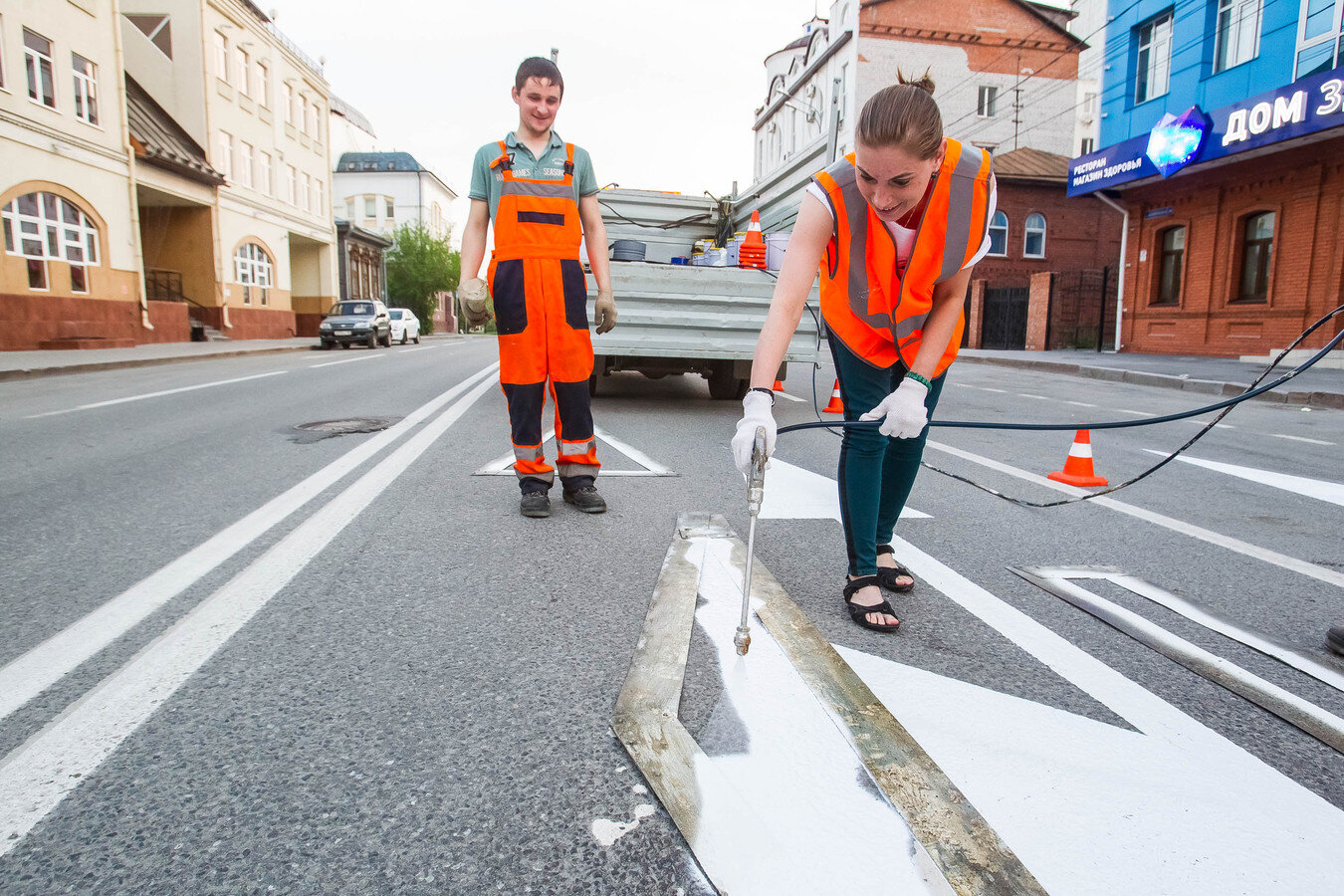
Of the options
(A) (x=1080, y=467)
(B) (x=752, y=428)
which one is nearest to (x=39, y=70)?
(A) (x=1080, y=467)

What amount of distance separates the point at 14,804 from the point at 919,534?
3196 mm

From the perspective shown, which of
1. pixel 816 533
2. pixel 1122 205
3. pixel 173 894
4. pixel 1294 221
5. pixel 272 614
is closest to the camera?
pixel 173 894

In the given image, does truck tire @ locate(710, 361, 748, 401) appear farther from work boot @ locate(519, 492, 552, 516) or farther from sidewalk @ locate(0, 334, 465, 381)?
sidewalk @ locate(0, 334, 465, 381)

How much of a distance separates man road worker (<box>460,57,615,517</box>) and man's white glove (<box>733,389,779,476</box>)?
1.85 m

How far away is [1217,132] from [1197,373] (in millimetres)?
6102

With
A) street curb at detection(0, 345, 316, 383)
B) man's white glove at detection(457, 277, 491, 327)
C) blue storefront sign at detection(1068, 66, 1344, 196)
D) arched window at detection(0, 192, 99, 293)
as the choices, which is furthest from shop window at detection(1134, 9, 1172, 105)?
arched window at detection(0, 192, 99, 293)

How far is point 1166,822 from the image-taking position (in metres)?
1.59

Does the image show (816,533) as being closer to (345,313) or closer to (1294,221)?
(1294,221)

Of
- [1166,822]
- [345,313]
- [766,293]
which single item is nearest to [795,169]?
[766,293]

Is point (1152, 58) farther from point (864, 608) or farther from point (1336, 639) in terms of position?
point (864, 608)

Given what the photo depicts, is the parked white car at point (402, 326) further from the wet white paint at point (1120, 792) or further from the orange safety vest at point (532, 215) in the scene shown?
the wet white paint at point (1120, 792)

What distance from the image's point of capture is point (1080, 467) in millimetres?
5027

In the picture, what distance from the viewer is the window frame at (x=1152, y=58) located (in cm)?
1986

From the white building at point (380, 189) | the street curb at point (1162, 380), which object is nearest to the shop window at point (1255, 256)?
the street curb at point (1162, 380)
